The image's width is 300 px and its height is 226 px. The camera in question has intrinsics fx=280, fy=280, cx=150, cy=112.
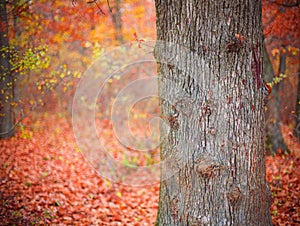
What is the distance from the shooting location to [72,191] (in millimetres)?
5520

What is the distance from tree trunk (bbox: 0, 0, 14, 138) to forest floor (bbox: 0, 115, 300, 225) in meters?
0.68

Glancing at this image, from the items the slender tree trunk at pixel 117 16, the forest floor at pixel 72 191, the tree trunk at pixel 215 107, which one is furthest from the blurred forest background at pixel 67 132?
the tree trunk at pixel 215 107

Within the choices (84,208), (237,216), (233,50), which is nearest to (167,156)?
(237,216)

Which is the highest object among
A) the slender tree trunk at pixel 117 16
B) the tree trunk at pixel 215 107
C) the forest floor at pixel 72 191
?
the slender tree trunk at pixel 117 16

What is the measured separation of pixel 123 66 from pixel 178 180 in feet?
23.3

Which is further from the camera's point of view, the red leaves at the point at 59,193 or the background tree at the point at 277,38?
the background tree at the point at 277,38

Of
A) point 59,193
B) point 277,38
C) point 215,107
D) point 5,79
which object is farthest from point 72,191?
point 277,38

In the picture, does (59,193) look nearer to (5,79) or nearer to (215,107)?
(5,79)

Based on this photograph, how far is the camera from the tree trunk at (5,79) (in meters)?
5.44

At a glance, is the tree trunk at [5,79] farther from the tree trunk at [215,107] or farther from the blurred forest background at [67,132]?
the tree trunk at [215,107]

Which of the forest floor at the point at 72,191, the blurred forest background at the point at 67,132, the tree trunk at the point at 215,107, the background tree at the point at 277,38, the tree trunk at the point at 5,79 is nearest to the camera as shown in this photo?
the tree trunk at the point at 215,107

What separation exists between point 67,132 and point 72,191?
465 centimetres

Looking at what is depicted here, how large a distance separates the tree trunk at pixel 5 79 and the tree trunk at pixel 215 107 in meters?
3.82

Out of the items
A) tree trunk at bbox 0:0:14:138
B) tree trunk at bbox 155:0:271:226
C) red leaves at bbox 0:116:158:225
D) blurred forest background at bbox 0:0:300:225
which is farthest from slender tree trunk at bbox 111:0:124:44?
tree trunk at bbox 155:0:271:226
